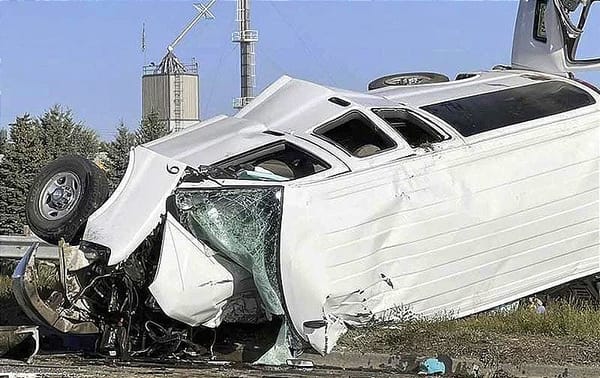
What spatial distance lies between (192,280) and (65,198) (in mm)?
1439

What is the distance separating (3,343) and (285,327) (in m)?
A: 1.95

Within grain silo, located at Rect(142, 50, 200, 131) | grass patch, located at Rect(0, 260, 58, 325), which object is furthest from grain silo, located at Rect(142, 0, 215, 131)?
grass patch, located at Rect(0, 260, 58, 325)

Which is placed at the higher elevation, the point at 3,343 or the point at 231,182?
the point at 231,182

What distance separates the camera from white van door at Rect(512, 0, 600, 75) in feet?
30.2

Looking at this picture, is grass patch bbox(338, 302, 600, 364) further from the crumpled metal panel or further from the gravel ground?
the crumpled metal panel

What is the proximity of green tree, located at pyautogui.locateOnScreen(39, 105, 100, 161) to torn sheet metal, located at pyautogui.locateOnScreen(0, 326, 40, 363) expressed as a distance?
21.4m

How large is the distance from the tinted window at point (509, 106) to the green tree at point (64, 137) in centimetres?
2124

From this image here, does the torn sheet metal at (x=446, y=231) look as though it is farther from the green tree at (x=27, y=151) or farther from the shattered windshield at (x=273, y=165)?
the green tree at (x=27, y=151)

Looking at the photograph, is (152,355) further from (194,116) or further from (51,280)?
(194,116)

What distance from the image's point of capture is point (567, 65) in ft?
30.1

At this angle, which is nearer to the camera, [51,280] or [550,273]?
[550,273]

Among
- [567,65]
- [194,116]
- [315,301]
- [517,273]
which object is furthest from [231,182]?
[194,116]

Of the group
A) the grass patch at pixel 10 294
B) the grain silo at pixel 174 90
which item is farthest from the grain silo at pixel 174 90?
the grass patch at pixel 10 294

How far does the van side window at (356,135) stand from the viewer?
707 centimetres
